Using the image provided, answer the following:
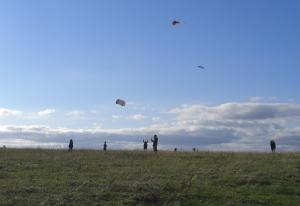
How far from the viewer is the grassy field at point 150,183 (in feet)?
89.9

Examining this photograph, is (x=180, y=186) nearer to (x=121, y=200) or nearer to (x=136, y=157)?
(x=121, y=200)

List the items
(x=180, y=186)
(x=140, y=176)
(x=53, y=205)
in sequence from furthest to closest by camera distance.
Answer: (x=140, y=176)
(x=180, y=186)
(x=53, y=205)

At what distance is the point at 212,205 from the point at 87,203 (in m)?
5.54

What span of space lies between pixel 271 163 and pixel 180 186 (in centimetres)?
1332

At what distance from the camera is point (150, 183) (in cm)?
3053

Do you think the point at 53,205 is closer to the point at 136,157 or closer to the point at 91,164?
the point at 91,164

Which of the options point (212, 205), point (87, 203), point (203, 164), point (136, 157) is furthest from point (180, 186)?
point (136, 157)

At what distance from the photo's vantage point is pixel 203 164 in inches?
1633

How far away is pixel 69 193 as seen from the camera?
91.9ft

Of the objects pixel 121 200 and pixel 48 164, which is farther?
pixel 48 164

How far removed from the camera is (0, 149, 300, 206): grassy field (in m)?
27.4

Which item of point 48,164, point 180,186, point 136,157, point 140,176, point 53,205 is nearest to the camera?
point 53,205

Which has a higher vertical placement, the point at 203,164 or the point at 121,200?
the point at 203,164

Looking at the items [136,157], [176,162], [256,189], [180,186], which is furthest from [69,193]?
[136,157]
